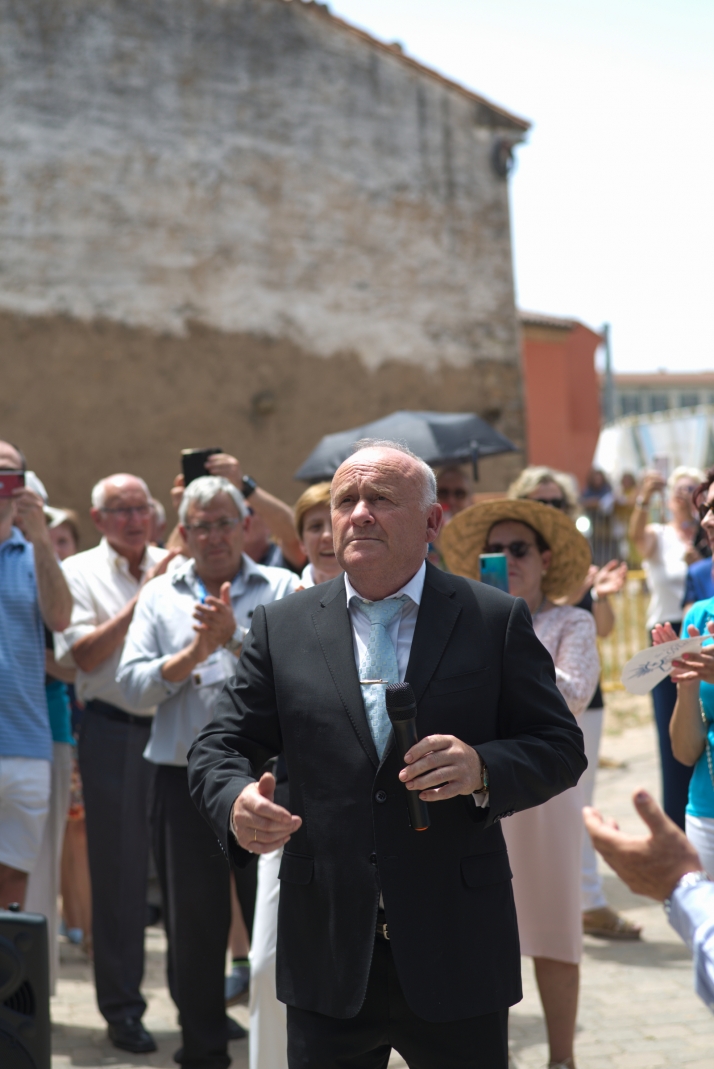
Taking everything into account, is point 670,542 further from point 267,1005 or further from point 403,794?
point 403,794

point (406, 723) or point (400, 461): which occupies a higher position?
point (400, 461)

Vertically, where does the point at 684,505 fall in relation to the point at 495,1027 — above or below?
above

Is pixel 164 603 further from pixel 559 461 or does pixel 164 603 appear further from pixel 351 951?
pixel 559 461

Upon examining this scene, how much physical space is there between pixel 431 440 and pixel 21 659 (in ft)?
12.1

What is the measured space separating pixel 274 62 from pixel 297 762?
44.6 ft

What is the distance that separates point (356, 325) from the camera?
1532 centimetres

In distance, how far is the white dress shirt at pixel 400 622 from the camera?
2.88 meters

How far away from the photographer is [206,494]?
189 inches

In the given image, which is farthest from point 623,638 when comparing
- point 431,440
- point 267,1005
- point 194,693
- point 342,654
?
point 342,654

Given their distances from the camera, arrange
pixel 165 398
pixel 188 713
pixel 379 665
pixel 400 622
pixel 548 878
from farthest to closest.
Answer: pixel 165 398, pixel 188 713, pixel 548 878, pixel 400 622, pixel 379 665

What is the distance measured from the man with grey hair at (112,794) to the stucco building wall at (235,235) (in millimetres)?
7921

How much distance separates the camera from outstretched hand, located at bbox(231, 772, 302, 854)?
251 cm

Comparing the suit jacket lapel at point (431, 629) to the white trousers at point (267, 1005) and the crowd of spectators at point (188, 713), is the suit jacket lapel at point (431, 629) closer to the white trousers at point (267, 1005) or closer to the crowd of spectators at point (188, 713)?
the crowd of spectators at point (188, 713)

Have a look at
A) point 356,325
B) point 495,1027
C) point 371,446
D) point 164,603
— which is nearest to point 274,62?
point 356,325
